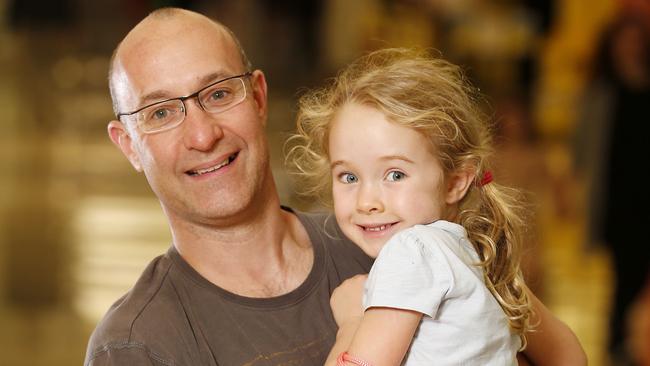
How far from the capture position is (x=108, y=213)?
8.78 meters

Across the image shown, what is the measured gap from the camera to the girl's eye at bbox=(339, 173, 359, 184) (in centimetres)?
195

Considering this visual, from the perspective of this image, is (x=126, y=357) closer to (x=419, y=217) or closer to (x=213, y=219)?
(x=213, y=219)

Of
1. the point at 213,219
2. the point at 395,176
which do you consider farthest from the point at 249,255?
the point at 395,176

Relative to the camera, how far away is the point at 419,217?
1.89 m

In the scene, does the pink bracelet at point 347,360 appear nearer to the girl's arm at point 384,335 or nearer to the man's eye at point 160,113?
the girl's arm at point 384,335

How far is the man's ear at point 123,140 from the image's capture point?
2266 millimetres

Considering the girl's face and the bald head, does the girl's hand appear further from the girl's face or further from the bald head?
the bald head

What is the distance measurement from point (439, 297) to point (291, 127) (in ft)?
30.4

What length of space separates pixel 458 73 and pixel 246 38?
427 inches

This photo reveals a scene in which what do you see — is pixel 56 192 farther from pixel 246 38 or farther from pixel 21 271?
pixel 246 38

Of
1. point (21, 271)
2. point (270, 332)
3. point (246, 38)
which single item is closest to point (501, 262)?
point (270, 332)

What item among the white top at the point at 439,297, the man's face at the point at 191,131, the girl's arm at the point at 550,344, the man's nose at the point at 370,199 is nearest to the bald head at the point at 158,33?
the man's face at the point at 191,131

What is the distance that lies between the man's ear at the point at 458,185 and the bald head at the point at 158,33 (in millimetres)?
574

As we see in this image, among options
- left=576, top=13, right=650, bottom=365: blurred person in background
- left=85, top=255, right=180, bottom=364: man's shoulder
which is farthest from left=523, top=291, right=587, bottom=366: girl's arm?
left=576, top=13, right=650, bottom=365: blurred person in background
